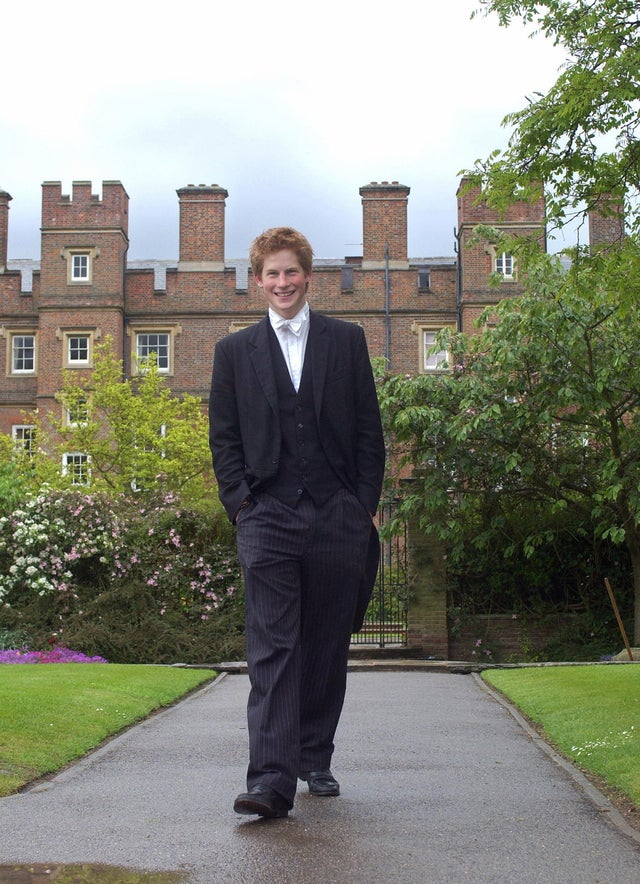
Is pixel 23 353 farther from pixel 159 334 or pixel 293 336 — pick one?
pixel 293 336

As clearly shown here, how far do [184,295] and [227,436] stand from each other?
3596 centimetres

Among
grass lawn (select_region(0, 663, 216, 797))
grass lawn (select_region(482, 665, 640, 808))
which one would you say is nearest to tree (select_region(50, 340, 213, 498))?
grass lawn (select_region(0, 663, 216, 797))

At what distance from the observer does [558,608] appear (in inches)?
715

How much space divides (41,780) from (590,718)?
12.6 feet

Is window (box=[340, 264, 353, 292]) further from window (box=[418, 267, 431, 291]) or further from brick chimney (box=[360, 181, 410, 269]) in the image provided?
window (box=[418, 267, 431, 291])

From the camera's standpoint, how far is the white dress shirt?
4867 millimetres

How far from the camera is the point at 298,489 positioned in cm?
466

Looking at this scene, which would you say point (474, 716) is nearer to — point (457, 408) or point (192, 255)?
point (457, 408)

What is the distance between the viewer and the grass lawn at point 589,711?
6012mm

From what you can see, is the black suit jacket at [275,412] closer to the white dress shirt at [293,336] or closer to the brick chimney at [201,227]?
the white dress shirt at [293,336]

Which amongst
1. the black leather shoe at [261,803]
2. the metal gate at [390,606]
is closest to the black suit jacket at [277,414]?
the black leather shoe at [261,803]

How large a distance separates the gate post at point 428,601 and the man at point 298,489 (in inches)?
513

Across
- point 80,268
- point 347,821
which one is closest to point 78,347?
point 80,268

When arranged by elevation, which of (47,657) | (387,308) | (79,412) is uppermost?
(387,308)
